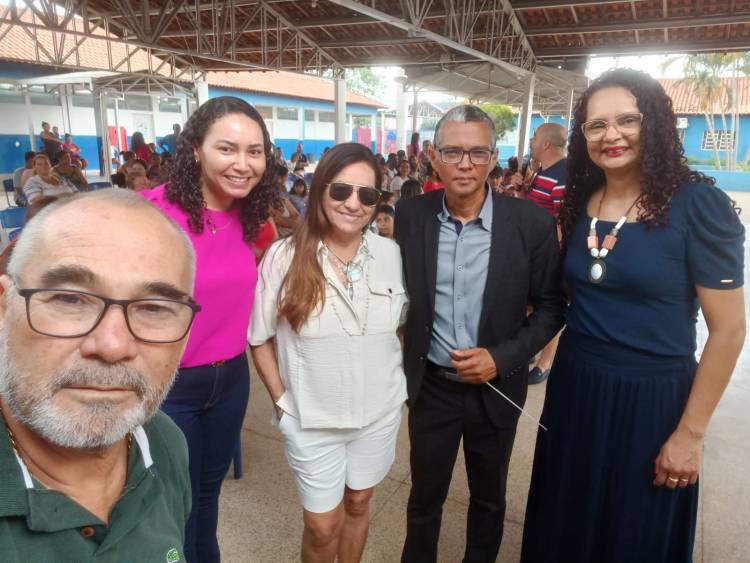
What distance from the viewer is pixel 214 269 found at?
1.74m

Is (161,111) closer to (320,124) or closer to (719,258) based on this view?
(320,124)

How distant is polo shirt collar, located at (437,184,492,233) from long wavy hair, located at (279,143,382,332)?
269 millimetres

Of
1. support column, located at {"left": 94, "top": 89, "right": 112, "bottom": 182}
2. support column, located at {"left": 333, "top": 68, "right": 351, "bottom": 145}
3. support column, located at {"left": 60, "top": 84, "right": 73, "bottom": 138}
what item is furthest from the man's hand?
support column, located at {"left": 60, "top": 84, "right": 73, "bottom": 138}

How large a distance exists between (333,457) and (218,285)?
2.41 ft

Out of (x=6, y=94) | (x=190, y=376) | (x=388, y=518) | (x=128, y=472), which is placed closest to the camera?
(x=128, y=472)

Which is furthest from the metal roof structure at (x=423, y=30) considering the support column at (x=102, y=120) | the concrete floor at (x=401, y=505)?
the concrete floor at (x=401, y=505)

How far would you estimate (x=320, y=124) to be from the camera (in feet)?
98.1

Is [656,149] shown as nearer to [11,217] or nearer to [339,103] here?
[11,217]

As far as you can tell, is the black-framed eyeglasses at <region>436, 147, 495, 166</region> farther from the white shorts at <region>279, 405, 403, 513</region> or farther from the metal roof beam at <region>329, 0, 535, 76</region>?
the metal roof beam at <region>329, 0, 535, 76</region>

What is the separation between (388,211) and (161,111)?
2199 centimetres

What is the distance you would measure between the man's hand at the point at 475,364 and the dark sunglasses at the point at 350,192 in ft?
2.01

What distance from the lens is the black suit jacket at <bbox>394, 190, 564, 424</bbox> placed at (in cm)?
179

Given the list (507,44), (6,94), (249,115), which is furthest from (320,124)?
(249,115)

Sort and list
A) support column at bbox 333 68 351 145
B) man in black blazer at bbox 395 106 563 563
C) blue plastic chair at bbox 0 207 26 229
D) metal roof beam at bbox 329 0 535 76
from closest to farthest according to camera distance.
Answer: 1. man in black blazer at bbox 395 106 563 563
2. blue plastic chair at bbox 0 207 26 229
3. metal roof beam at bbox 329 0 535 76
4. support column at bbox 333 68 351 145
